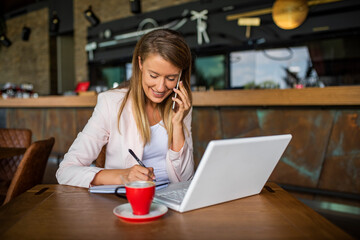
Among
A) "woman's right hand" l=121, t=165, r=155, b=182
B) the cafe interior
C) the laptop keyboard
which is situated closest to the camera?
the laptop keyboard

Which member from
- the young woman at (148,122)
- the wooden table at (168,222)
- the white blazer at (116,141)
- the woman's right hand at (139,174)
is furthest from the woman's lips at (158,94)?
the wooden table at (168,222)

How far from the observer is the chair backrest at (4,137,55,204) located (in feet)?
4.73

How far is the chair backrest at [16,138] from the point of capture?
239cm

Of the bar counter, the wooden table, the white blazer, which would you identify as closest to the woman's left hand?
the white blazer

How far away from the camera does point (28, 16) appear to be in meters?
8.28

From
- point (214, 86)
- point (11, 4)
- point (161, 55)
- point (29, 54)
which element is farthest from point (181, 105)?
point (11, 4)

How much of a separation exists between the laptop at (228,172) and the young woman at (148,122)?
0.49 m

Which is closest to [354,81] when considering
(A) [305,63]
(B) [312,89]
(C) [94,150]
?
(A) [305,63]

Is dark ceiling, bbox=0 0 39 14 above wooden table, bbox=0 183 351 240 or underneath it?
above

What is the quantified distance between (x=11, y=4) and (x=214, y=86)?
674 cm

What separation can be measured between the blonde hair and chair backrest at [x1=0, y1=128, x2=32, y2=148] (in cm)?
124

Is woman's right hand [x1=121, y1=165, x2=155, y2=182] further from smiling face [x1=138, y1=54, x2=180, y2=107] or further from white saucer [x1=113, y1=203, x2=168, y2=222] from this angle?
smiling face [x1=138, y1=54, x2=180, y2=107]

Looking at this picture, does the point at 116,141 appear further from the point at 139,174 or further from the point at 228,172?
the point at 228,172

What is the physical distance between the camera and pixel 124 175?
105cm
